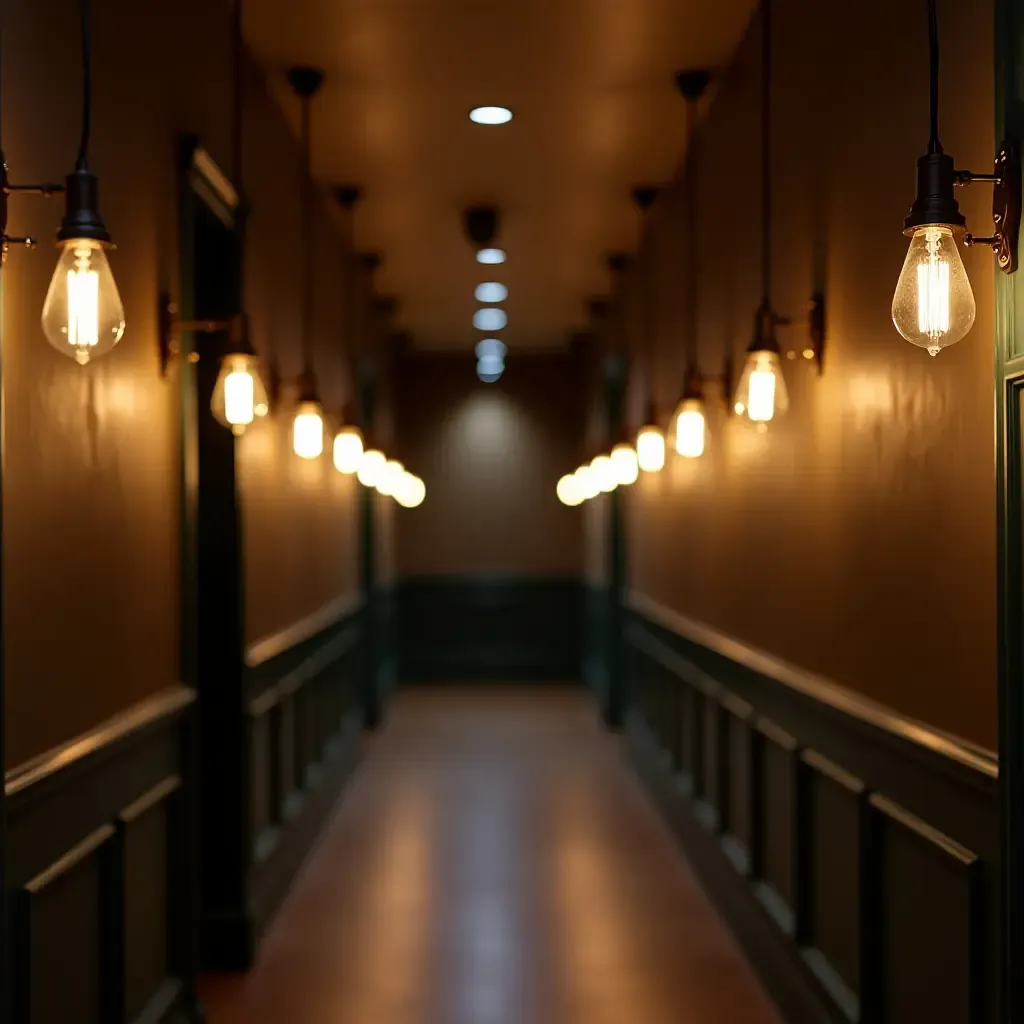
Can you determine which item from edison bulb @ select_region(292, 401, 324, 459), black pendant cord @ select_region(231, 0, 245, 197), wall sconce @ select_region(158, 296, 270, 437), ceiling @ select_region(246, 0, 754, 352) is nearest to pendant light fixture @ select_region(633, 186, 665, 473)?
ceiling @ select_region(246, 0, 754, 352)

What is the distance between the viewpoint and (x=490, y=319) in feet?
31.3

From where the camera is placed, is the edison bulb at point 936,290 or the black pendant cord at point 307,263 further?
the black pendant cord at point 307,263

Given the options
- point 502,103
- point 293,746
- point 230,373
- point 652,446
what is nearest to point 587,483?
point 652,446

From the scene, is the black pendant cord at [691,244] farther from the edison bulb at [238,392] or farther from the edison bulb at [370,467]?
the edison bulb at [238,392]

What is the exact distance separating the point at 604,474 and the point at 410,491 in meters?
2.85

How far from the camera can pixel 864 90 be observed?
109 inches

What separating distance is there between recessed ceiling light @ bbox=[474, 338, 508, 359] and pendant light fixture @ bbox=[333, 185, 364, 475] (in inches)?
132

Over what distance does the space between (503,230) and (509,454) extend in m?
4.71

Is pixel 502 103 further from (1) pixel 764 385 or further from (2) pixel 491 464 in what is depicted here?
(2) pixel 491 464

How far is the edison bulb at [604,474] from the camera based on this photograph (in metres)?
6.80

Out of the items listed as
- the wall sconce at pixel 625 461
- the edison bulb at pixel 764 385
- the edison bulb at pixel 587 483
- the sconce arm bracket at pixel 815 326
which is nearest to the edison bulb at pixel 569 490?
the edison bulb at pixel 587 483

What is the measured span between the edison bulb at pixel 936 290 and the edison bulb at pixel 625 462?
4333mm

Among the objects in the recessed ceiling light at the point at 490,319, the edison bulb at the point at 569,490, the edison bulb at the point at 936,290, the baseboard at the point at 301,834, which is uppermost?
the recessed ceiling light at the point at 490,319

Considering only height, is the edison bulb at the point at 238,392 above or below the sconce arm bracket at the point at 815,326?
below
